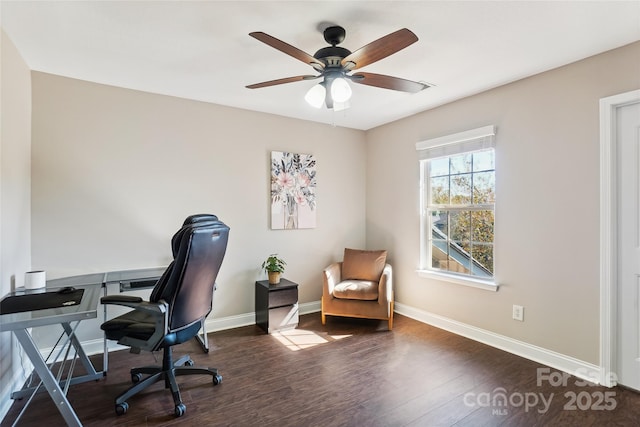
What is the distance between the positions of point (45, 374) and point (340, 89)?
2.36 metres

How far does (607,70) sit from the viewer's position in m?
2.36

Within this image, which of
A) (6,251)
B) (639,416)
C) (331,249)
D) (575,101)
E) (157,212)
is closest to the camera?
(639,416)

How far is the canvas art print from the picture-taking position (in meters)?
3.85

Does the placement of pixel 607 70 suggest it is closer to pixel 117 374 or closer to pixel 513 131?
pixel 513 131

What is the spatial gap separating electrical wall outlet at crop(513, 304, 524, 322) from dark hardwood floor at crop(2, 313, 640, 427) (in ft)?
1.10

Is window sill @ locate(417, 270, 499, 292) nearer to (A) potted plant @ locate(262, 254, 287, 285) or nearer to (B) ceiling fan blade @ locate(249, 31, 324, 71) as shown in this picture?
(A) potted plant @ locate(262, 254, 287, 285)

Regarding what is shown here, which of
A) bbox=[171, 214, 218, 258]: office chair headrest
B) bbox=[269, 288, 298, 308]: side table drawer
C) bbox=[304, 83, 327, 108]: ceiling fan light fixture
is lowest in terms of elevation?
bbox=[269, 288, 298, 308]: side table drawer

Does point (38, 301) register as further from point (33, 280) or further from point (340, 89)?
point (340, 89)

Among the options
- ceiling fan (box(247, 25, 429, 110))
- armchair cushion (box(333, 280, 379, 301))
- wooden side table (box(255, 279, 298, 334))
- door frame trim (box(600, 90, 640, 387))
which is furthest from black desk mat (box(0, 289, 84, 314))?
door frame trim (box(600, 90, 640, 387))

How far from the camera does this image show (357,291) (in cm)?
354

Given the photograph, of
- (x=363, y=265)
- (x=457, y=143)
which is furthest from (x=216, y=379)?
(x=457, y=143)

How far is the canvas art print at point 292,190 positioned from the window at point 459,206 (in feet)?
4.49

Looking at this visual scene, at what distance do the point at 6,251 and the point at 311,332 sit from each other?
2613 mm

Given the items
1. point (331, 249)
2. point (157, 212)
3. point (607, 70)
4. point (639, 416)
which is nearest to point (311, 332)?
point (331, 249)
